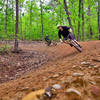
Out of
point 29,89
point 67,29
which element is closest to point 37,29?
point 67,29

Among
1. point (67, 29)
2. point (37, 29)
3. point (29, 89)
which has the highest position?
point (37, 29)

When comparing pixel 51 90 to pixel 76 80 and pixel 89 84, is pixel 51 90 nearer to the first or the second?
pixel 76 80

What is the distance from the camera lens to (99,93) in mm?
2027

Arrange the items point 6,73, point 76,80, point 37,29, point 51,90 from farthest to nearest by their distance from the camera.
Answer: point 37,29 → point 6,73 → point 76,80 → point 51,90

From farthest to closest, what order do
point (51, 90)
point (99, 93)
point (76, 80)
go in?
point (76, 80), point (51, 90), point (99, 93)

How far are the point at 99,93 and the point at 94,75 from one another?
74cm

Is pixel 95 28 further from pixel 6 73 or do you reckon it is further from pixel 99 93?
pixel 99 93

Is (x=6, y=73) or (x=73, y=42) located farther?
(x=73, y=42)

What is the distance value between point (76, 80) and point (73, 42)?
16.6 ft

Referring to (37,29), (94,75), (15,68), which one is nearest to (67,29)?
(15,68)

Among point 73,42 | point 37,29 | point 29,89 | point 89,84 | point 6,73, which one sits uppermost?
point 37,29


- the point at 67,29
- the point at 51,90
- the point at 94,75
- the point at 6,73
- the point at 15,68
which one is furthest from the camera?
the point at 67,29

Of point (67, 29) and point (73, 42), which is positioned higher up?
point (67, 29)

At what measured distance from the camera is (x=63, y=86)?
95.0 inches
